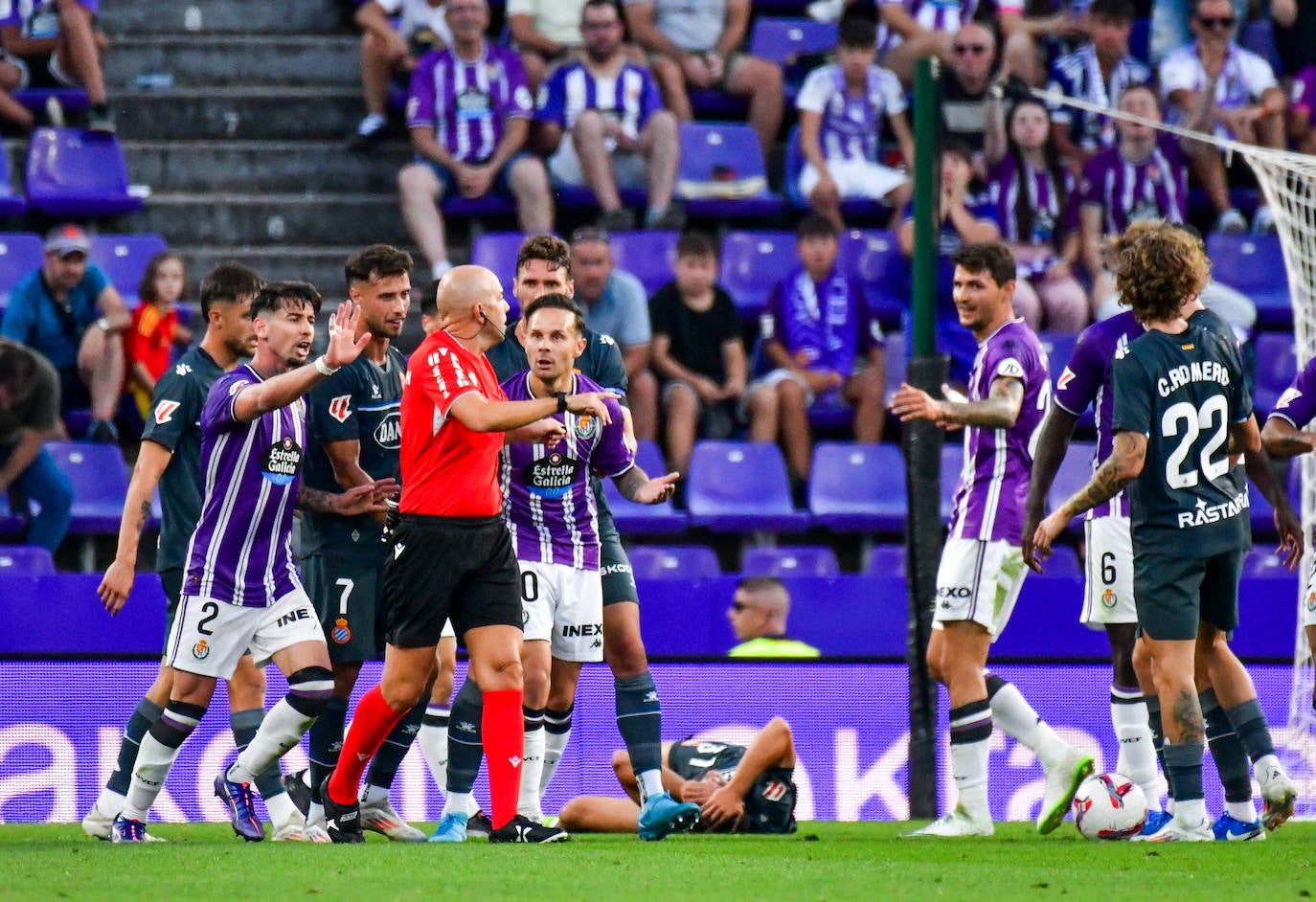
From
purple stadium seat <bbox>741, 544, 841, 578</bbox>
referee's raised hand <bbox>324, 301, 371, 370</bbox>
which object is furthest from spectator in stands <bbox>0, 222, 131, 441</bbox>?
referee's raised hand <bbox>324, 301, 371, 370</bbox>

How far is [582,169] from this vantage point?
13516 millimetres

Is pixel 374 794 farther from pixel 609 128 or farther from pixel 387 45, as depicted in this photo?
pixel 387 45

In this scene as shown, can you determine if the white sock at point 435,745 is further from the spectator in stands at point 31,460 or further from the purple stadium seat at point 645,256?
the purple stadium seat at point 645,256

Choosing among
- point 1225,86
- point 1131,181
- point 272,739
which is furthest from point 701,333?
point 272,739

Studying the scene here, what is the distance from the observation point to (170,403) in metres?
7.43

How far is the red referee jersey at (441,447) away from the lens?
6.69 metres

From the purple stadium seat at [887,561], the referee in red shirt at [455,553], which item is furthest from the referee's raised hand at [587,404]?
the purple stadium seat at [887,561]

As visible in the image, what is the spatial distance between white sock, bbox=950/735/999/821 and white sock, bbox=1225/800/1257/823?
0.93 meters

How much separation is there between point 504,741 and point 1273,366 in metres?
8.18

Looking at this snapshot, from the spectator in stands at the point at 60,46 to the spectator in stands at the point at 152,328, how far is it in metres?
1.98

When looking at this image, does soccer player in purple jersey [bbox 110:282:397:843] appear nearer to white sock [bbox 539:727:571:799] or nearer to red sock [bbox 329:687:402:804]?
red sock [bbox 329:687:402:804]

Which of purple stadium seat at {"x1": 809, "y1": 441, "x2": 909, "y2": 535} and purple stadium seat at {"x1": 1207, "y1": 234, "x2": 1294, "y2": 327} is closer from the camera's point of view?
purple stadium seat at {"x1": 809, "y1": 441, "x2": 909, "y2": 535}

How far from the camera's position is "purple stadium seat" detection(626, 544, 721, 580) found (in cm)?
1141

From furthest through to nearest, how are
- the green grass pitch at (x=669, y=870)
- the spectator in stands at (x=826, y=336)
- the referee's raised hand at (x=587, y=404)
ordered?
the spectator in stands at (x=826, y=336), the referee's raised hand at (x=587, y=404), the green grass pitch at (x=669, y=870)
